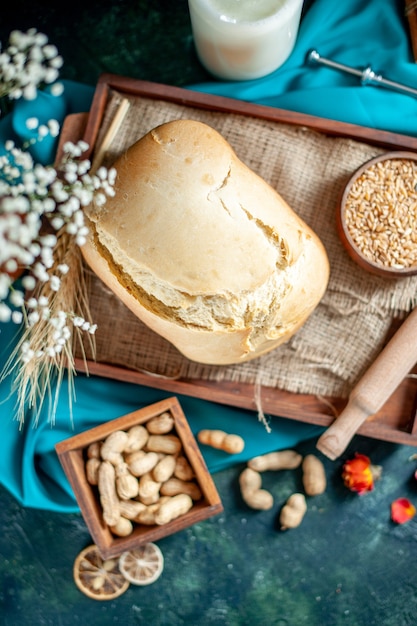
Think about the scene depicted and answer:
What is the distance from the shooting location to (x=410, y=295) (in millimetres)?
1543

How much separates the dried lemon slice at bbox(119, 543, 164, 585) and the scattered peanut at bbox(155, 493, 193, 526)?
0.19 metres

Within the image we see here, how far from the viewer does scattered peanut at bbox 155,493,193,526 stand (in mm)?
1521

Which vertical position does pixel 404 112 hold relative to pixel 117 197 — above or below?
above

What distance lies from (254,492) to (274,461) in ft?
0.31

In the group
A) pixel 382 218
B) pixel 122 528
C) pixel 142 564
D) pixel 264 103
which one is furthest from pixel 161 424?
pixel 264 103

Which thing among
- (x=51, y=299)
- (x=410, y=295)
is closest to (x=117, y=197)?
(x=51, y=299)

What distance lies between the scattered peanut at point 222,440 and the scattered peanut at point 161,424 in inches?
3.9

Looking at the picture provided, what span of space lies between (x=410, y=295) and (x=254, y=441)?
0.53 metres

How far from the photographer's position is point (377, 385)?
147 centimetres

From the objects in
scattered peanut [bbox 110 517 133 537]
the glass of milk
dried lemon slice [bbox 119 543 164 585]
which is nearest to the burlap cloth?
the glass of milk

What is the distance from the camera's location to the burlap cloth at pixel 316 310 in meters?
1.56

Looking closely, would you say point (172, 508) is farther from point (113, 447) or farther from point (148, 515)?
point (113, 447)

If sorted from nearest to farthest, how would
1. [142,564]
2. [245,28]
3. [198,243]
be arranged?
[198,243] < [245,28] < [142,564]

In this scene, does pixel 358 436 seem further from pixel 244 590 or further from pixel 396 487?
pixel 244 590
